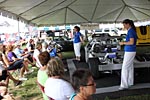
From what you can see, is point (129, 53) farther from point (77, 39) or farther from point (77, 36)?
point (77, 39)

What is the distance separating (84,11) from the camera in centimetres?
2080

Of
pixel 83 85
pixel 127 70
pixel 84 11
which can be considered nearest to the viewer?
pixel 83 85

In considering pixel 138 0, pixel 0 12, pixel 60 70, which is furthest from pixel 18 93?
pixel 138 0

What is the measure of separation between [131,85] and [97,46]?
368 cm

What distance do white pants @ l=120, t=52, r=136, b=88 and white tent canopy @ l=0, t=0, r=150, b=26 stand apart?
8164mm

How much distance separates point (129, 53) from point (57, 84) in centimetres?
354

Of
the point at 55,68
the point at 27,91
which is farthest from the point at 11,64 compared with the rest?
the point at 55,68

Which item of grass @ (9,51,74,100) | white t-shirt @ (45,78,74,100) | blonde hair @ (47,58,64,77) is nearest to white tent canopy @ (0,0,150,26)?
grass @ (9,51,74,100)

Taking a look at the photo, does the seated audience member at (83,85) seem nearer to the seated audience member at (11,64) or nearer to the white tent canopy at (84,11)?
the seated audience member at (11,64)

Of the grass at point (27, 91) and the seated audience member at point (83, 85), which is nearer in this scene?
the seated audience member at point (83, 85)

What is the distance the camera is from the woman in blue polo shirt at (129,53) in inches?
245

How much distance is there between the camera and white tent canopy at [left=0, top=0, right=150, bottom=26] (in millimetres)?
16578

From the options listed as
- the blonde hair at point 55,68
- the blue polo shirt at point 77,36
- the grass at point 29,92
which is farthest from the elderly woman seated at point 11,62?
the blonde hair at point 55,68

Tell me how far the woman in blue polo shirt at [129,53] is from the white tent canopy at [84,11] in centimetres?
813
